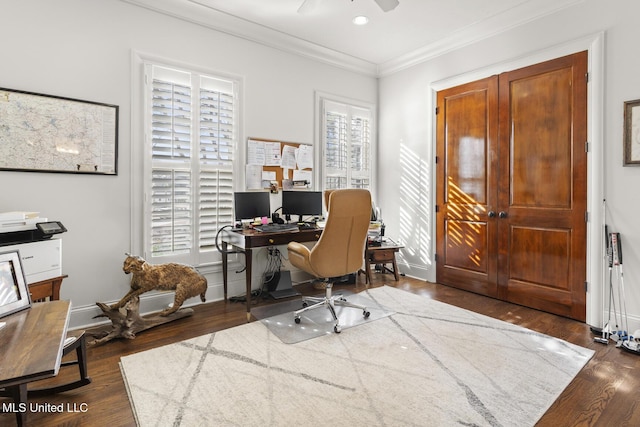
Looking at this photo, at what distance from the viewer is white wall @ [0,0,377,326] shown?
264 centimetres

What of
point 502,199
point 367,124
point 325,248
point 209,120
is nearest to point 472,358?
point 325,248

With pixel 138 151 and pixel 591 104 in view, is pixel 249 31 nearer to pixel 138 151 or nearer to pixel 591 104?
pixel 138 151

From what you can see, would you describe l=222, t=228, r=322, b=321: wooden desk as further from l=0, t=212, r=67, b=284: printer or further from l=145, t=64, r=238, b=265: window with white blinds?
l=0, t=212, r=67, b=284: printer

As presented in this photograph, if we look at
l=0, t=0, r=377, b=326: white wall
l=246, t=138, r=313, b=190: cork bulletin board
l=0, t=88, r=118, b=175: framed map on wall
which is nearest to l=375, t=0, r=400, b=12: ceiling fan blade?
l=0, t=0, r=377, b=326: white wall

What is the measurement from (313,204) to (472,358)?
7.54ft

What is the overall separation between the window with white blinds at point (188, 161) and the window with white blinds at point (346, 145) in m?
1.34

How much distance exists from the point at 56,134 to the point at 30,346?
2.15 m

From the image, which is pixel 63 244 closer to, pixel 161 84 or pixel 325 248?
pixel 161 84

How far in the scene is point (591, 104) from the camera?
2.95 meters

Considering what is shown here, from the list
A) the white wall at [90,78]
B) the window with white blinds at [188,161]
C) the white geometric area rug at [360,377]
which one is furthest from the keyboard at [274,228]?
the white geometric area rug at [360,377]

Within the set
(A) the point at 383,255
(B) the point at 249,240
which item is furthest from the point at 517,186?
(B) the point at 249,240

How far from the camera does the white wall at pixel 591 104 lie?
2787 mm

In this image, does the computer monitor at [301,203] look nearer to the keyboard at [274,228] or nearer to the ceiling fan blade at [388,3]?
the keyboard at [274,228]

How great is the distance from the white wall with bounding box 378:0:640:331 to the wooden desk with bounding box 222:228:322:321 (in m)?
1.74
